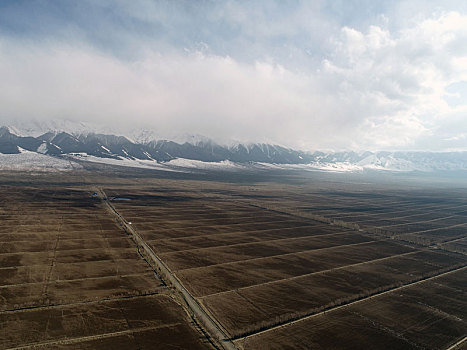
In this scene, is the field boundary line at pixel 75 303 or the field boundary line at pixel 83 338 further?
the field boundary line at pixel 75 303

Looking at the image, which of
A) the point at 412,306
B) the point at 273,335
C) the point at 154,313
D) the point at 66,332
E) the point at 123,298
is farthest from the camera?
the point at 412,306

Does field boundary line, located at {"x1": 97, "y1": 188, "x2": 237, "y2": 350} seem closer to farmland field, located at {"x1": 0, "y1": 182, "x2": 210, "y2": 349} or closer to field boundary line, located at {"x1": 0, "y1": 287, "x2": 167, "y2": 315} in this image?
farmland field, located at {"x1": 0, "y1": 182, "x2": 210, "y2": 349}

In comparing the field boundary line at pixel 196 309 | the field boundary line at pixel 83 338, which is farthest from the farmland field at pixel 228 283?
the field boundary line at pixel 196 309

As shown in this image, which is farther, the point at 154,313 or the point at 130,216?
the point at 130,216

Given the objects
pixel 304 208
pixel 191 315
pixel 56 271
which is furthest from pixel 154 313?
pixel 304 208

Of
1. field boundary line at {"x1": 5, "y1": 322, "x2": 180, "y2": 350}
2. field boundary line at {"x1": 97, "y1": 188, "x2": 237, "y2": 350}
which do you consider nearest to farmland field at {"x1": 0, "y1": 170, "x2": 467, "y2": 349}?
field boundary line at {"x1": 5, "y1": 322, "x2": 180, "y2": 350}

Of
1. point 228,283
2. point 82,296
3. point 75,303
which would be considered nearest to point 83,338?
point 75,303

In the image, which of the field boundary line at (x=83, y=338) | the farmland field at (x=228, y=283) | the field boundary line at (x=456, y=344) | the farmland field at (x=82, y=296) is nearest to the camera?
the field boundary line at (x=83, y=338)

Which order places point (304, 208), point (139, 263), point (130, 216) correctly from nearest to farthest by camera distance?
point (139, 263) → point (130, 216) → point (304, 208)

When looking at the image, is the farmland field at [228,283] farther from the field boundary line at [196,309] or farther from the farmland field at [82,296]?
the field boundary line at [196,309]

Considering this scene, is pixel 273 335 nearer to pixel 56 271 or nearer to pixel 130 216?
pixel 56 271
